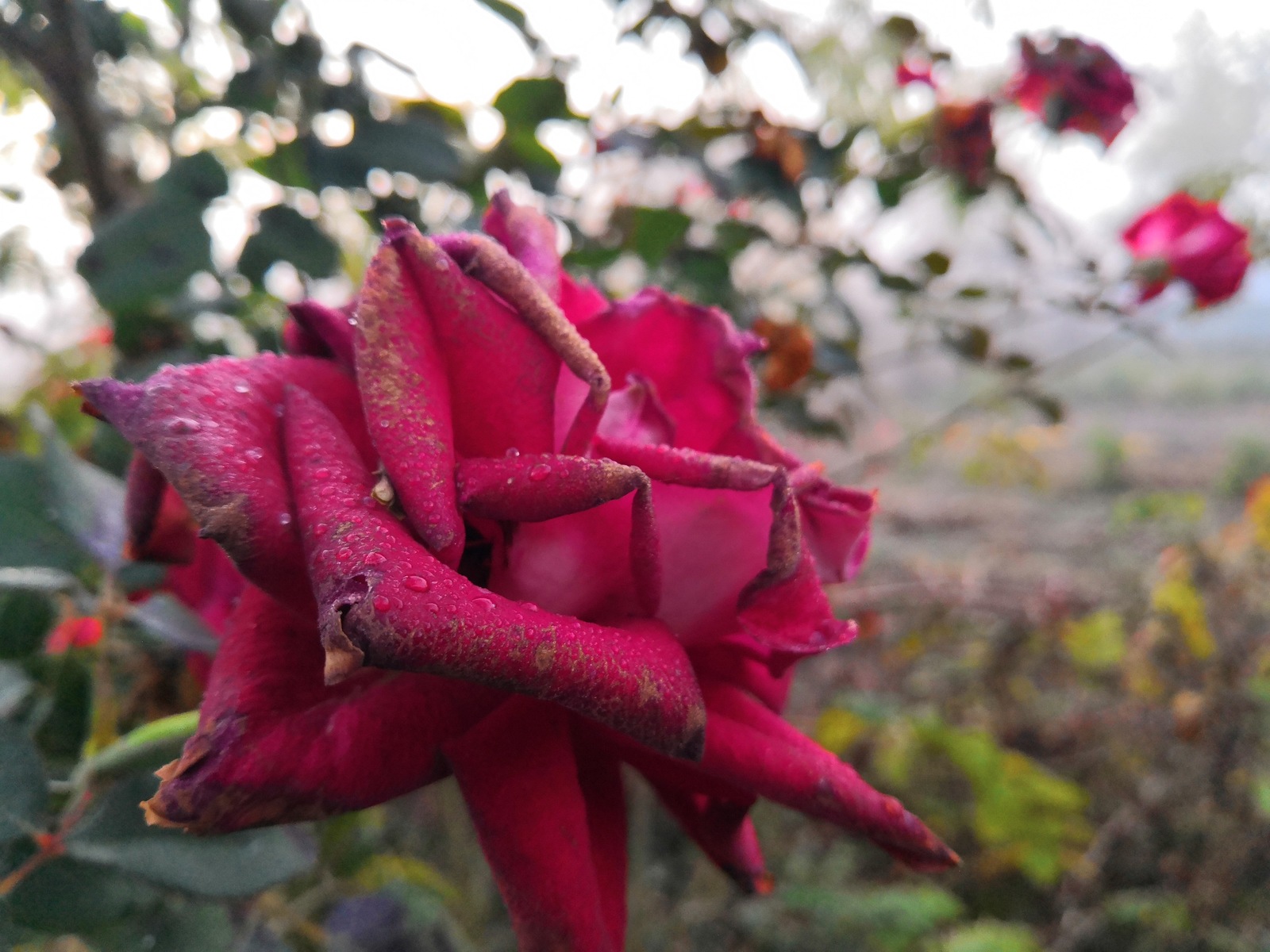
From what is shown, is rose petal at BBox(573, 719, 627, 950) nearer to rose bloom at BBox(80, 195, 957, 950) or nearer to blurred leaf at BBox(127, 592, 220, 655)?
rose bloom at BBox(80, 195, 957, 950)

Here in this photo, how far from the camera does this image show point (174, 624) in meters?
0.35

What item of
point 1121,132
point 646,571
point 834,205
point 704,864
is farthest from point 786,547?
point 704,864

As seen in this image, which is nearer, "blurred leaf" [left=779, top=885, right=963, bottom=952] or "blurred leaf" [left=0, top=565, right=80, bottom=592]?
"blurred leaf" [left=0, top=565, right=80, bottom=592]

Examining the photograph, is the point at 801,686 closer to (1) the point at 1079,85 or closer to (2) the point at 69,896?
(1) the point at 1079,85

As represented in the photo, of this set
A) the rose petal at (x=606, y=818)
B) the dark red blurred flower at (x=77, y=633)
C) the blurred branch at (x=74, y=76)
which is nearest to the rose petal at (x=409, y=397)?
the rose petal at (x=606, y=818)

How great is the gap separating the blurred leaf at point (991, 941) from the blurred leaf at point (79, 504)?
1231 millimetres

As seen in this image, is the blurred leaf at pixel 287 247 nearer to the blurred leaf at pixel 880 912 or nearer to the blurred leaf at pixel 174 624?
the blurred leaf at pixel 174 624

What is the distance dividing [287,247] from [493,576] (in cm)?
41

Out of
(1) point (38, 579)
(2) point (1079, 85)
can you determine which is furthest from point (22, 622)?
(2) point (1079, 85)

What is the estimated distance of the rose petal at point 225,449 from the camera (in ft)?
0.66

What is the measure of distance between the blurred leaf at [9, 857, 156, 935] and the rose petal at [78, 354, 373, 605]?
0.19 meters

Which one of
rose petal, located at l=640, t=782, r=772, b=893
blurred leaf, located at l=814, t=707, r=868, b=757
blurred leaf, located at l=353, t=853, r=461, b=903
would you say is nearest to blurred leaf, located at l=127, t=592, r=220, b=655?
rose petal, located at l=640, t=782, r=772, b=893

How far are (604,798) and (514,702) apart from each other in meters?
0.06

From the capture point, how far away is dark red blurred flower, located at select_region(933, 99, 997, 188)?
3.05ft
